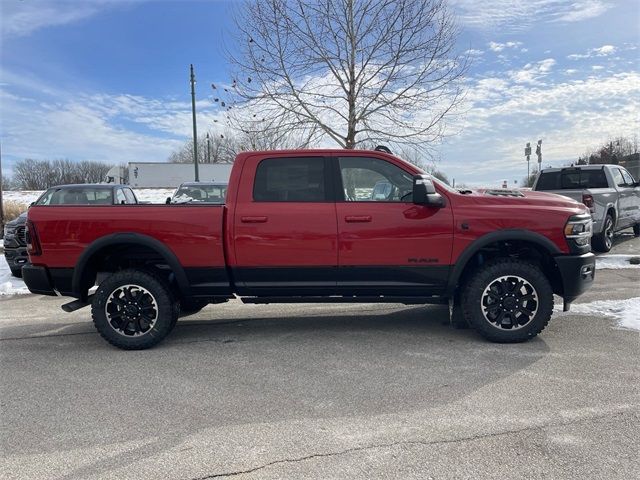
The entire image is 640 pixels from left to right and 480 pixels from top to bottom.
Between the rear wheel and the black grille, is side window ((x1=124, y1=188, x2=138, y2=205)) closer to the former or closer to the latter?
the black grille

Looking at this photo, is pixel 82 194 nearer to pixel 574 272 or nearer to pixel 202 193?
pixel 202 193

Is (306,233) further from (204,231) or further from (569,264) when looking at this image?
(569,264)

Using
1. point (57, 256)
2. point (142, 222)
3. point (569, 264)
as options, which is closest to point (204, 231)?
point (142, 222)

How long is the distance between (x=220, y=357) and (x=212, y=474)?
1992mm

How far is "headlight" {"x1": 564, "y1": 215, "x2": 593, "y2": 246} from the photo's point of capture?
4699mm

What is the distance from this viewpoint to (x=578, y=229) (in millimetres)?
4738

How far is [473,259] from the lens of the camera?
16.5 feet

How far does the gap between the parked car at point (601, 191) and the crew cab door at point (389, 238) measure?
6.42 metres

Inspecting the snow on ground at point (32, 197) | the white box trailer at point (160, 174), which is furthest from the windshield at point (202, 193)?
the white box trailer at point (160, 174)

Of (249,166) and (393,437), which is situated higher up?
(249,166)

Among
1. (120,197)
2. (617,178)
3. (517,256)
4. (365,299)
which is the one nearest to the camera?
(365,299)

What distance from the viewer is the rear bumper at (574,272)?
470 cm

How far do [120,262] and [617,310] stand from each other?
19.5 ft

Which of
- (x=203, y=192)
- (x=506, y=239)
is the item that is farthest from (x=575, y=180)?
(x=203, y=192)
